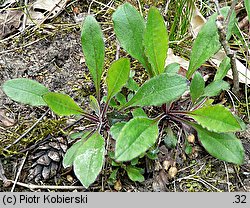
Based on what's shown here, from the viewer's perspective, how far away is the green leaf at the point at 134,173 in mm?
1304

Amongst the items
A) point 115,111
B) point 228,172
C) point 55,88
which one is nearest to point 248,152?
point 228,172

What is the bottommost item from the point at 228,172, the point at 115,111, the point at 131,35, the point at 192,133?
the point at 228,172

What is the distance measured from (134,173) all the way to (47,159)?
297 millimetres

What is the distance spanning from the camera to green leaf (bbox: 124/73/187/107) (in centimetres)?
122

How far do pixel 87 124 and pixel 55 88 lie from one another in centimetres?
22

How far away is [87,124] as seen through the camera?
1447 mm

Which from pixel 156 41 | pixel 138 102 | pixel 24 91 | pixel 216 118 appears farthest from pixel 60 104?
pixel 216 118

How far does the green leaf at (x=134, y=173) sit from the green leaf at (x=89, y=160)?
13cm

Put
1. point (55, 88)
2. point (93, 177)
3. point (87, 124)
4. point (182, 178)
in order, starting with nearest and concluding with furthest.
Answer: point (93, 177), point (182, 178), point (87, 124), point (55, 88)

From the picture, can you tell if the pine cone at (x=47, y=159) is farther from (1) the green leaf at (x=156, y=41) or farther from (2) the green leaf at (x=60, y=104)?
(1) the green leaf at (x=156, y=41)

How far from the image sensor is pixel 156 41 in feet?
4.43

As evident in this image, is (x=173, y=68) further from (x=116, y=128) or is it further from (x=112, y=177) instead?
(x=112, y=177)

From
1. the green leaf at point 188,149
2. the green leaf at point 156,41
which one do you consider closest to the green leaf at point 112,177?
the green leaf at point 188,149

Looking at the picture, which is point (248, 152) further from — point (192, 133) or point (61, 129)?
point (61, 129)
